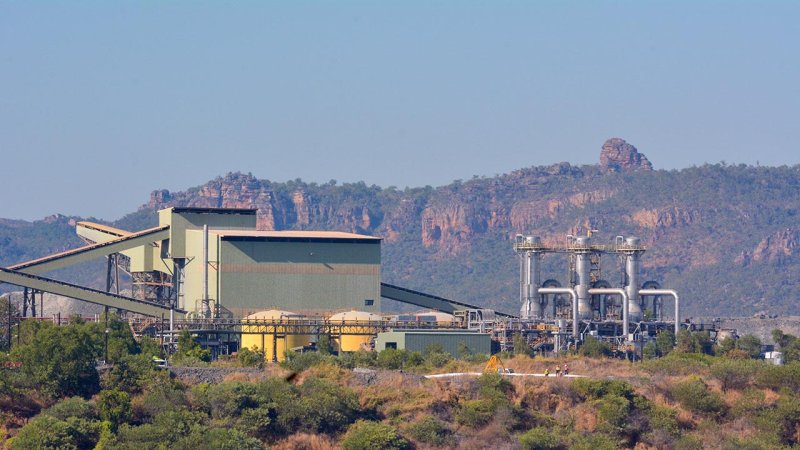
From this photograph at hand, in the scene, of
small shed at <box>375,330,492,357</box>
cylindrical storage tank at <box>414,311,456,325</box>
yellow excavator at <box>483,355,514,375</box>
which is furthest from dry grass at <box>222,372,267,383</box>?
cylindrical storage tank at <box>414,311,456,325</box>

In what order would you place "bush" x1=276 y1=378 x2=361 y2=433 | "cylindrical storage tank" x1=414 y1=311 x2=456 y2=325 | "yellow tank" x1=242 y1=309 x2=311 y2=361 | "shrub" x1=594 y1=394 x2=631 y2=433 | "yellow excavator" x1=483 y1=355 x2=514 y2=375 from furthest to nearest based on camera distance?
"cylindrical storage tank" x1=414 y1=311 x2=456 y2=325 → "yellow tank" x1=242 y1=309 x2=311 y2=361 → "yellow excavator" x1=483 y1=355 x2=514 y2=375 → "shrub" x1=594 y1=394 x2=631 y2=433 → "bush" x1=276 y1=378 x2=361 y2=433

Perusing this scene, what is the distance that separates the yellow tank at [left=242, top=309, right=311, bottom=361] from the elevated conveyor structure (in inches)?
595

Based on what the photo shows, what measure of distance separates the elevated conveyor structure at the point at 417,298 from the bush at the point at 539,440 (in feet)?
158

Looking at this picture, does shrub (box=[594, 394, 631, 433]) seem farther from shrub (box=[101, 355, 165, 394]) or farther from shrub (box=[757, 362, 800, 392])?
shrub (box=[101, 355, 165, 394])

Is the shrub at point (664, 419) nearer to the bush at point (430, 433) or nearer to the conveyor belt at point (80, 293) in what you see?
the bush at point (430, 433)

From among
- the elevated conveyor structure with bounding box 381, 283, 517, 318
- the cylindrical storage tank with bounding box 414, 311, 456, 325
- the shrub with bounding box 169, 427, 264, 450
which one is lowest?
the shrub with bounding box 169, 427, 264, 450

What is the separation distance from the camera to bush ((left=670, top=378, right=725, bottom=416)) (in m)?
75.7

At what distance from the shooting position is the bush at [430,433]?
70875mm

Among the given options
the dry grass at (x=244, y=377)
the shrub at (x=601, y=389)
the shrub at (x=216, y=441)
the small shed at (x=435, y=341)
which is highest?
the small shed at (x=435, y=341)

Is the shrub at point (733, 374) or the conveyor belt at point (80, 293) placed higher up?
the conveyor belt at point (80, 293)

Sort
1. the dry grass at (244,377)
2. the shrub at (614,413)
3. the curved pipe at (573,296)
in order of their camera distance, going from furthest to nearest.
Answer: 1. the curved pipe at (573,296)
2. the dry grass at (244,377)
3. the shrub at (614,413)

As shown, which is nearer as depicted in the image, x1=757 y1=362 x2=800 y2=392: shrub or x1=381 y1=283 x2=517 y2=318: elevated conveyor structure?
x1=757 y1=362 x2=800 y2=392: shrub

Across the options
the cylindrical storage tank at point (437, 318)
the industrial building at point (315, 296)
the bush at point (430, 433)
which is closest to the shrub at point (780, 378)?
the bush at point (430, 433)

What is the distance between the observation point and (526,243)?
118 meters
